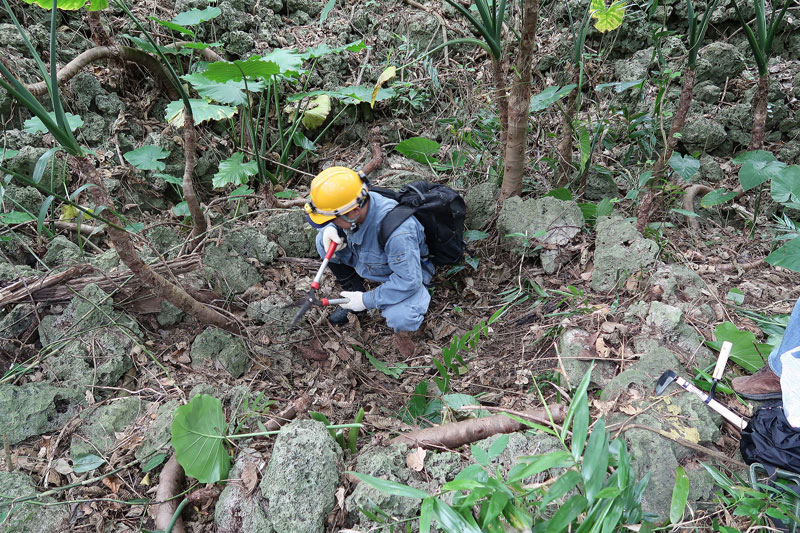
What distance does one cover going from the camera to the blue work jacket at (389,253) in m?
2.48

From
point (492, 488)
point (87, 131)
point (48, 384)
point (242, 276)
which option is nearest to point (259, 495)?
point (492, 488)

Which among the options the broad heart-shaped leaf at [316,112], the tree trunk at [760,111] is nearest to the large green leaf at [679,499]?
the tree trunk at [760,111]

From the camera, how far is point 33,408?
6.16 ft

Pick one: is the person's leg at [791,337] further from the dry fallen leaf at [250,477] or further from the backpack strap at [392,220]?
the dry fallen leaf at [250,477]

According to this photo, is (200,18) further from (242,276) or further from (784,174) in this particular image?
(784,174)

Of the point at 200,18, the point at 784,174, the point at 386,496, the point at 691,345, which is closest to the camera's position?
the point at 386,496

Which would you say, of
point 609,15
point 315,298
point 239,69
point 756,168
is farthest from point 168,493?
point 609,15

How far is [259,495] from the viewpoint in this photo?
1614 millimetres

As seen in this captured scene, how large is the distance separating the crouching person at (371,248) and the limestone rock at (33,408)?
136 cm

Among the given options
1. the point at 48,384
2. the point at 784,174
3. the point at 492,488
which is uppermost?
the point at 784,174

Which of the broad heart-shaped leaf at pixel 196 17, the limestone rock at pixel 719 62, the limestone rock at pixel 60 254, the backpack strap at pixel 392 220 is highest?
the broad heart-shaped leaf at pixel 196 17

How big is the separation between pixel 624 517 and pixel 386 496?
0.73m

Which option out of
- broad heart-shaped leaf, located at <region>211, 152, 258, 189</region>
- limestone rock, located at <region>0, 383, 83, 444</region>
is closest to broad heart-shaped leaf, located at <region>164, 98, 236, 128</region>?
broad heart-shaped leaf, located at <region>211, 152, 258, 189</region>

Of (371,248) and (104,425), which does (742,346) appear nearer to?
(371,248)
